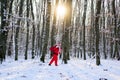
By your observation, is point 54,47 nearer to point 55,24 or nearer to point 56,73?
point 56,73

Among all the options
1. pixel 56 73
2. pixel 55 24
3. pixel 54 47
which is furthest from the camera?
pixel 55 24

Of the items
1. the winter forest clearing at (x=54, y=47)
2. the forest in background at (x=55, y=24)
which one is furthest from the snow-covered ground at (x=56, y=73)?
the forest in background at (x=55, y=24)

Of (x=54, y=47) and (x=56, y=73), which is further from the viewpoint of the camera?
(x=54, y=47)

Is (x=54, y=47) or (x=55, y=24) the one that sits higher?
(x=55, y=24)

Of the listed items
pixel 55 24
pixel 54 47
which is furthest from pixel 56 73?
pixel 55 24

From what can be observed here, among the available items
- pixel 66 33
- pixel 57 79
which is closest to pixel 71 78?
pixel 57 79

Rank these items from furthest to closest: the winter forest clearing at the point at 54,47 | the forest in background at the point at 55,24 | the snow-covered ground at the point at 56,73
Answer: the forest in background at the point at 55,24 → the winter forest clearing at the point at 54,47 → the snow-covered ground at the point at 56,73

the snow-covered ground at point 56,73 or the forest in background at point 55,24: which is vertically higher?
the forest in background at point 55,24

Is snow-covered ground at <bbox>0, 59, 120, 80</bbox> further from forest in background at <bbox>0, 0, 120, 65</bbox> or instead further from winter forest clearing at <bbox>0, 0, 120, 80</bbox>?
forest in background at <bbox>0, 0, 120, 65</bbox>

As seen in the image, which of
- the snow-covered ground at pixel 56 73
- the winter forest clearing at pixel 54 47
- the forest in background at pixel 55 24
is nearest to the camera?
the snow-covered ground at pixel 56 73

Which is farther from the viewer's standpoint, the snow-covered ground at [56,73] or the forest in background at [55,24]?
the forest in background at [55,24]

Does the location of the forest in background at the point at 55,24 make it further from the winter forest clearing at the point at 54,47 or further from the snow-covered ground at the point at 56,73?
the snow-covered ground at the point at 56,73

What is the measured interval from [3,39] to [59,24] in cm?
4630

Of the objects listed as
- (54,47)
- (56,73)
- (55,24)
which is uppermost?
(55,24)
